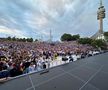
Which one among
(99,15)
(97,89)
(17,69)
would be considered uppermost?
(99,15)

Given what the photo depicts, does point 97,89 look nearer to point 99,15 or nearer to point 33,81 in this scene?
point 33,81

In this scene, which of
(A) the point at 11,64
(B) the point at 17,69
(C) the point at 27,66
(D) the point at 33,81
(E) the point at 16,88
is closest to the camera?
(E) the point at 16,88

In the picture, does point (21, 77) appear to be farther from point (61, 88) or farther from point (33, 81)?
point (61, 88)

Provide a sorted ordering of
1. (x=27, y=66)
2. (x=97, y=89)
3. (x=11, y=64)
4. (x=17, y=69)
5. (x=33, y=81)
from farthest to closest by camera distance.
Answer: (x=27, y=66) → (x=11, y=64) → (x=17, y=69) → (x=33, y=81) → (x=97, y=89)

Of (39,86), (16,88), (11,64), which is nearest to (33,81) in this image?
(39,86)

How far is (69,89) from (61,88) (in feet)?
1.49

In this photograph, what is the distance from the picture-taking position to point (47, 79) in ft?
42.4

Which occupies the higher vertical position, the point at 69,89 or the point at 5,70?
the point at 5,70

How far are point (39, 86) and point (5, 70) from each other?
130 inches

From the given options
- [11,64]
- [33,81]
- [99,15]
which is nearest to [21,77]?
[33,81]

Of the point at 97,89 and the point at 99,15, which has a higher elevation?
Answer: the point at 99,15

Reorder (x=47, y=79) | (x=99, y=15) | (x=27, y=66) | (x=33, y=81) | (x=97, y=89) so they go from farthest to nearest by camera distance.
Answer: (x=99, y=15) → (x=27, y=66) → (x=47, y=79) → (x=33, y=81) → (x=97, y=89)

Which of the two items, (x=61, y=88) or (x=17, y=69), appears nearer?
(x=61, y=88)

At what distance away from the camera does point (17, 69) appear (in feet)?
45.5
